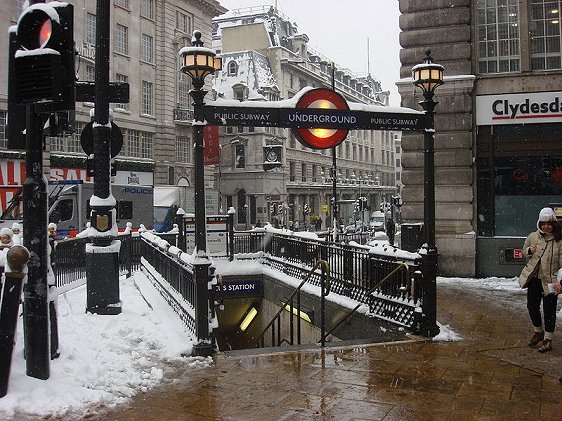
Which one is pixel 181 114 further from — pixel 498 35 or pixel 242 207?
pixel 498 35

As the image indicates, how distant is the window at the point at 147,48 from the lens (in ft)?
141

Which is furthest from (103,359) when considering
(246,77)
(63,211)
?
(246,77)

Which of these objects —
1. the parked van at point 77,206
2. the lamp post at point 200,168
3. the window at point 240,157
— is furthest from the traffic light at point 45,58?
the window at point 240,157

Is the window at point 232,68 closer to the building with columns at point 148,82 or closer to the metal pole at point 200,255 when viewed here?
the building with columns at point 148,82

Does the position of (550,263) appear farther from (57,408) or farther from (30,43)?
(30,43)

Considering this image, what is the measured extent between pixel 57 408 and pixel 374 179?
89856 millimetres

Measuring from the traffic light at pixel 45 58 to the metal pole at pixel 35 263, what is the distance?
14.2 inches

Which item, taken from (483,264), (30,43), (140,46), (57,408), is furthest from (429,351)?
(140,46)

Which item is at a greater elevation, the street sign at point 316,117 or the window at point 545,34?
the window at point 545,34

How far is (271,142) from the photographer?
200ft

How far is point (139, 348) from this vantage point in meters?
7.64

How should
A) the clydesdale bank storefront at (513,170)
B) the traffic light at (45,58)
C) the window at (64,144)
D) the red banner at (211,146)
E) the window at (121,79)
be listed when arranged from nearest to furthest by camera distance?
1. the traffic light at (45,58)
2. the clydesdale bank storefront at (513,170)
3. the red banner at (211,146)
4. the window at (64,144)
5. the window at (121,79)

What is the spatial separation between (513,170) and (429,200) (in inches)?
287

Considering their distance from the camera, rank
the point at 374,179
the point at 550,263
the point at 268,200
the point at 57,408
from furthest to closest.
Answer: the point at 374,179, the point at 268,200, the point at 550,263, the point at 57,408
